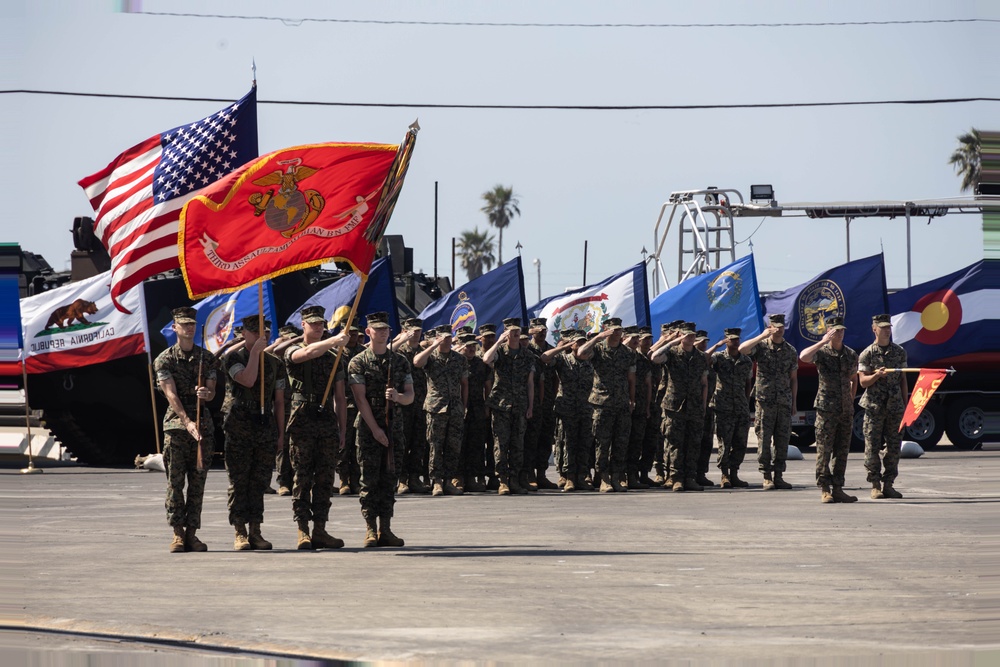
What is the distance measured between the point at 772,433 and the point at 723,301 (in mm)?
4405

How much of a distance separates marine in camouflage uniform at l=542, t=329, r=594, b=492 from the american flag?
15.6 feet


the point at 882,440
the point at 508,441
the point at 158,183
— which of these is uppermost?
the point at 158,183

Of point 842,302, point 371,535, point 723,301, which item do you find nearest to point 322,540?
point 371,535

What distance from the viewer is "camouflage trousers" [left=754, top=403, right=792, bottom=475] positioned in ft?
56.0

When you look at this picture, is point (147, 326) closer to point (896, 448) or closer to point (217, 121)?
point (217, 121)

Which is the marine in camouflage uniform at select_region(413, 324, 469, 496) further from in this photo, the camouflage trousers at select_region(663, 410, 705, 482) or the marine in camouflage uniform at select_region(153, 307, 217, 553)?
the marine in camouflage uniform at select_region(153, 307, 217, 553)

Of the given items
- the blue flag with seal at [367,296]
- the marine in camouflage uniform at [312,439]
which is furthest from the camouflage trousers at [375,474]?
the blue flag with seal at [367,296]

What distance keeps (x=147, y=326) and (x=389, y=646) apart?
1503 cm

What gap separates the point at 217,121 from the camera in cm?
1494

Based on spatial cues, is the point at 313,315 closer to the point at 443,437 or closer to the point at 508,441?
the point at 443,437

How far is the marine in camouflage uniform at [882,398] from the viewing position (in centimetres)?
1499

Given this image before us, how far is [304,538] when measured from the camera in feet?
37.0

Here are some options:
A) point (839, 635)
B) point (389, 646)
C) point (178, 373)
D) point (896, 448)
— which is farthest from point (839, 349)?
point (389, 646)

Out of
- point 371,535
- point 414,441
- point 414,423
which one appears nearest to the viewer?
point 371,535
